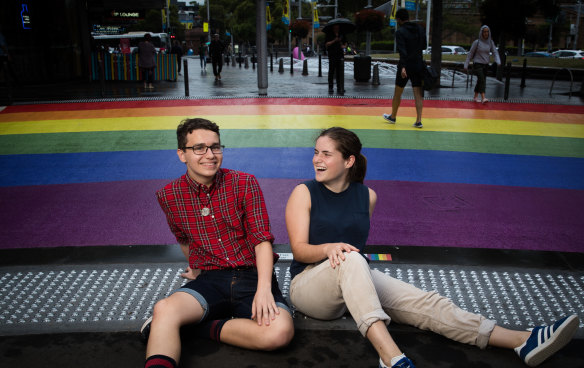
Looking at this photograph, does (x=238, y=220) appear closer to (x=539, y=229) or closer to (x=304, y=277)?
(x=304, y=277)

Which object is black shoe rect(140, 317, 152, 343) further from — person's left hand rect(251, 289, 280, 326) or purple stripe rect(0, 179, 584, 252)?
purple stripe rect(0, 179, 584, 252)

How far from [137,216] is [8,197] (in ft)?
5.69

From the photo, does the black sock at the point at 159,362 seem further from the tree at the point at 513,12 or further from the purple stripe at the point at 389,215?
the tree at the point at 513,12

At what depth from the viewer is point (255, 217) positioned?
3.02 m

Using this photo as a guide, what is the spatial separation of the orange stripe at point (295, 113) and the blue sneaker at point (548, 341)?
8.64 meters

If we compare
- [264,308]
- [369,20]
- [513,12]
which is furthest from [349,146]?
[513,12]

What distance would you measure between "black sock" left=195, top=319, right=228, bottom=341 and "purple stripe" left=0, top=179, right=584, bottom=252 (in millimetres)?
1760

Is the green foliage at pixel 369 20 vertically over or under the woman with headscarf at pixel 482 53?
over

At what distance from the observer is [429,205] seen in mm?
5504

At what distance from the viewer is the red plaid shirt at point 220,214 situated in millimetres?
3031

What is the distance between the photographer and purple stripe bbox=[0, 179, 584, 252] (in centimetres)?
456

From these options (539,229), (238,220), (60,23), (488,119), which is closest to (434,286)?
(238,220)

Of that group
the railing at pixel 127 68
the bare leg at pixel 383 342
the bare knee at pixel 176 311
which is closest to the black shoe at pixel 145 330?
the bare knee at pixel 176 311

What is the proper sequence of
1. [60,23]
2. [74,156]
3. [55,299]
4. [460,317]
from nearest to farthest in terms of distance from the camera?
1. [460,317]
2. [55,299]
3. [74,156]
4. [60,23]
